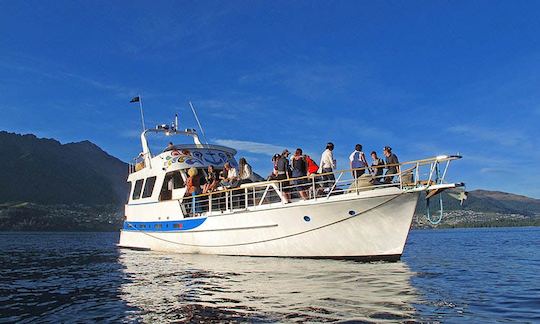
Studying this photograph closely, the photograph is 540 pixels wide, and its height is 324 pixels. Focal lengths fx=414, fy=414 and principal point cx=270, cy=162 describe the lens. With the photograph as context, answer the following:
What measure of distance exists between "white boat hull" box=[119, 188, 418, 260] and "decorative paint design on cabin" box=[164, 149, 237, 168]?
4235mm

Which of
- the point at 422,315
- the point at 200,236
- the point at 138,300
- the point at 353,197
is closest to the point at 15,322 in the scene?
the point at 138,300

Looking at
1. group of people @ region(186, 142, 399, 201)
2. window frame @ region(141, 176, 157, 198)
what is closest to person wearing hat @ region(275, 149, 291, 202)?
group of people @ region(186, 142, 399, 201)

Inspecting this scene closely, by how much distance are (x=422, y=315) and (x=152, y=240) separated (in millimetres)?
17092

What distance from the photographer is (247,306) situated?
7.75 meters

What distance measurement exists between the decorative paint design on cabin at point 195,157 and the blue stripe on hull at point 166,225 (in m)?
2.97

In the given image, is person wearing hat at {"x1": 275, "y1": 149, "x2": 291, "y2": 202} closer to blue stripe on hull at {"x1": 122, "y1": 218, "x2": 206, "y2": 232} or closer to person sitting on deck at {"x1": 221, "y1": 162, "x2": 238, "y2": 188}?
person sitting on deck at {"x1": 221, "y1": 162, "x2": 238, "y2": 188}

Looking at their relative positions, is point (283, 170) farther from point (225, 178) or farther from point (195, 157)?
point (195, 157)

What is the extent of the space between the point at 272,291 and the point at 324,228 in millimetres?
5368

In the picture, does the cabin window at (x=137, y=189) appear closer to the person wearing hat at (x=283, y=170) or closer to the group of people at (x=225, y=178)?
the group of people at (x=225, y=178)

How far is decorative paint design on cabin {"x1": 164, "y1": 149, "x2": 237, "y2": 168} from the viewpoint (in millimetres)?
20594

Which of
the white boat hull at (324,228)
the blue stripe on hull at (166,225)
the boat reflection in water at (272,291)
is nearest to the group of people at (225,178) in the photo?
the blue stripe on hull at (166,225)

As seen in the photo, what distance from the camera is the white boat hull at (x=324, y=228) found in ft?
44.4

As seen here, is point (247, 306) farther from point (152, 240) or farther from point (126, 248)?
point (126, 248)

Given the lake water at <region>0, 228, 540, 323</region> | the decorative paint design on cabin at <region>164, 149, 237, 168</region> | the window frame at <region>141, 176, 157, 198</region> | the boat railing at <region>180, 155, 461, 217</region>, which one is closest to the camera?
the lake water at <region>0, 228, 540, 323</region>
